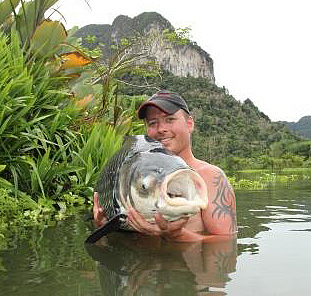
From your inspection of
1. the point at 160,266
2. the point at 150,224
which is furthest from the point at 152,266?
the point at 150,224

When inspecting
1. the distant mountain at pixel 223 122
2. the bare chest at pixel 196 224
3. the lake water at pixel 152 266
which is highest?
the distant mountain at pixel 223 122

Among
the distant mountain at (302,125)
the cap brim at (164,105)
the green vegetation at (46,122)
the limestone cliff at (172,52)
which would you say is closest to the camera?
the cap brim at (164,105)

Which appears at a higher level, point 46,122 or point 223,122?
point 223,122

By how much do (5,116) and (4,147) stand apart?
0.30 metres

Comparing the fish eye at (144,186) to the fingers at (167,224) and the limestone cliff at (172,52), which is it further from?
the limestone cliff at (172,52)

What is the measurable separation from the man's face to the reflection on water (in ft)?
2.13

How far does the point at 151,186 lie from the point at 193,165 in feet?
3.51

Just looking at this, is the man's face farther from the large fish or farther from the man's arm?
the large fish

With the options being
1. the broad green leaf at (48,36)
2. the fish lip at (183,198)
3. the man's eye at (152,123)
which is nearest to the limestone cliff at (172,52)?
the broad green leaf at (48,36)

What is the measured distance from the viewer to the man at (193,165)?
2764 mm

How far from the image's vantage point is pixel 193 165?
305 cm

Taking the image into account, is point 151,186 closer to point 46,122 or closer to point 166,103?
point 166,103

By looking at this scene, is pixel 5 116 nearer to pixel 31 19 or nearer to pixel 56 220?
pixel 56 220

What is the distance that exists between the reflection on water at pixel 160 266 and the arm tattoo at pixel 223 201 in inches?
6.8
